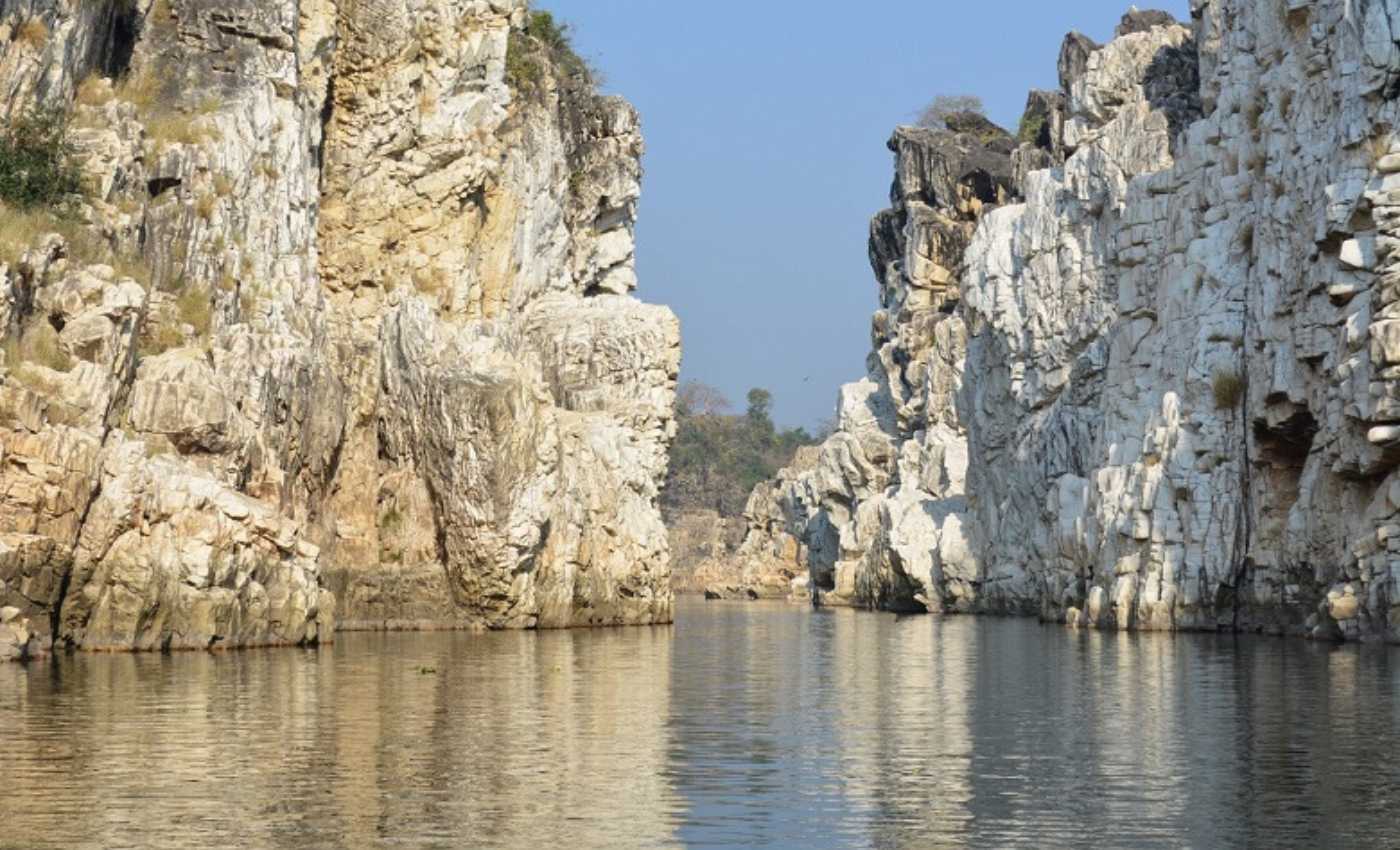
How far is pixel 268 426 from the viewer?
178 feet

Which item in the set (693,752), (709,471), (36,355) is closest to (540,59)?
(36,355)

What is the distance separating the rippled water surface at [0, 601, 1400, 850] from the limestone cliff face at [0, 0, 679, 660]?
10.1 ft

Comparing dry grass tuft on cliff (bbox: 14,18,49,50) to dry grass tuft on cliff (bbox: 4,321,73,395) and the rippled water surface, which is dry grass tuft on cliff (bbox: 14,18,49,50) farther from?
the rippled water surface

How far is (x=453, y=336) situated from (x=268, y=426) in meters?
10.0

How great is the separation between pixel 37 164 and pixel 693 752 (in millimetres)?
29188

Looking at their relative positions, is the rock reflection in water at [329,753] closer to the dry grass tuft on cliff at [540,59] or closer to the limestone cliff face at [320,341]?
the limestone cliff face at [320,341]

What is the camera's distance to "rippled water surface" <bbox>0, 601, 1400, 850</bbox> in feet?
68.1

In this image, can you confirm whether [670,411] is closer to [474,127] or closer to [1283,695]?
[474,127]

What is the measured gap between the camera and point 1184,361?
62.6 m

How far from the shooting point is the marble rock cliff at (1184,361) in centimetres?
4944

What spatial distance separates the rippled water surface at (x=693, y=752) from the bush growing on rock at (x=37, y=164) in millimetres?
12609

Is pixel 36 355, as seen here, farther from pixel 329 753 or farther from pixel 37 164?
pixel 329 753

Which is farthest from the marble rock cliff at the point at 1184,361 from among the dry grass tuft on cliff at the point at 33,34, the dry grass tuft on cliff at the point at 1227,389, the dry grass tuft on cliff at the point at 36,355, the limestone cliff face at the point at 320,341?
the dry grass tuft on cliff at the point at 33,34

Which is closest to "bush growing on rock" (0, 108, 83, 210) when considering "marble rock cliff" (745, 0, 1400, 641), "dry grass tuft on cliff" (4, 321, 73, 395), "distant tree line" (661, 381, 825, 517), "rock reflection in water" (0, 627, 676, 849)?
"dry grass tuft on cliff" (4, 321, 73, 395)
